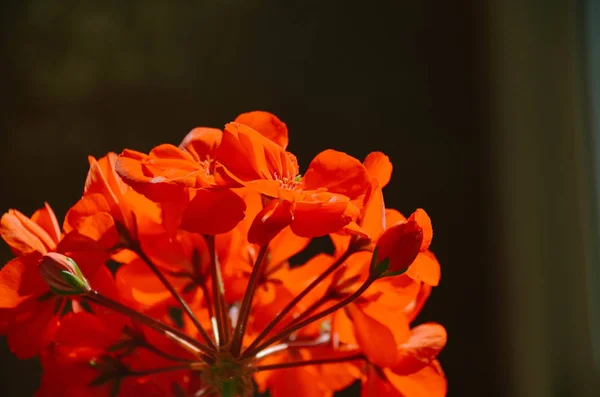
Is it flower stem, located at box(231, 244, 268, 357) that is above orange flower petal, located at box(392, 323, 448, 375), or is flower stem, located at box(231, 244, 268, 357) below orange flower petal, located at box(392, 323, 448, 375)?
above

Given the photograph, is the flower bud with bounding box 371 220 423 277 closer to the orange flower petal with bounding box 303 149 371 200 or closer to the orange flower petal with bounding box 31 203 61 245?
the orange flower petal with bounding box 303 149 371 200

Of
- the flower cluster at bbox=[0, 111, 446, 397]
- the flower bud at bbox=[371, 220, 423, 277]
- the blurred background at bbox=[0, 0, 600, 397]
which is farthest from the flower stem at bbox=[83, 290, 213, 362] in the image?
the blurred background at bbox=[0, 0, 600, 397]

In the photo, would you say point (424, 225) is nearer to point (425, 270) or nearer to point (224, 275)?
point (425, 270)

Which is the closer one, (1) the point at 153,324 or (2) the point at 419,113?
(1) the point at 153,324

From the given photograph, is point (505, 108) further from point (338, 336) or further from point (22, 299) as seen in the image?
point (22, 299)

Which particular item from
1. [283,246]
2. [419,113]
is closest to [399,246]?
[283,246]

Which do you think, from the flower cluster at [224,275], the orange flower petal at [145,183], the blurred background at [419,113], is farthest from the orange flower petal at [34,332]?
the blurred background at [419,113]

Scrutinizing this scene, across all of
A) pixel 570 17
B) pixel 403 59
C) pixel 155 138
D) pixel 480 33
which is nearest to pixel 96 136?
pixel 155 138
